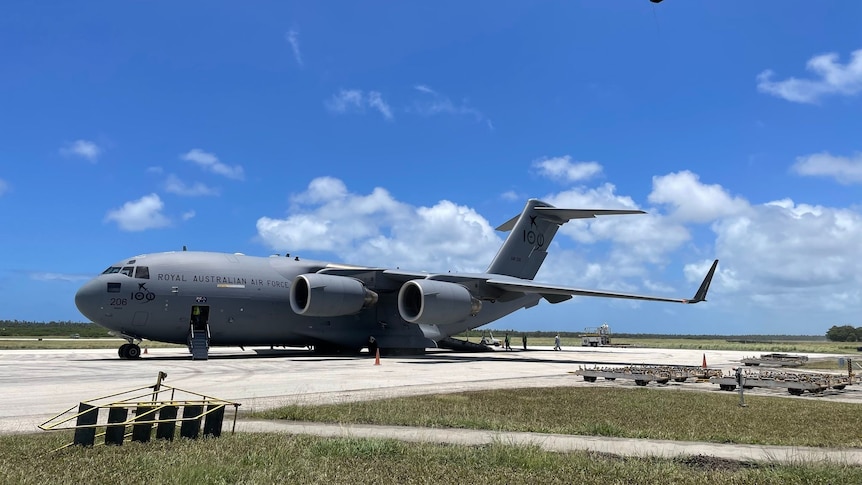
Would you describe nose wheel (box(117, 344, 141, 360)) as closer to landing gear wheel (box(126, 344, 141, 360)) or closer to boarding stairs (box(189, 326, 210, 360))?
landing gear wheel (box(126, 344, 141, 360))

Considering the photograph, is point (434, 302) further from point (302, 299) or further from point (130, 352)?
point (130, 352)

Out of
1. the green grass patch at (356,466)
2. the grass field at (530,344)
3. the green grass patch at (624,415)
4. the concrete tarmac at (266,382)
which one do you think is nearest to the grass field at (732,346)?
the grass field at (530,344)

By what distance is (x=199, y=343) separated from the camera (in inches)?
1116

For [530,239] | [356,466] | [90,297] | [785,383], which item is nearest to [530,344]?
[530,239]

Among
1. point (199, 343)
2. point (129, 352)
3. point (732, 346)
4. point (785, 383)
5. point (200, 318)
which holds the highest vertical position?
point (200, 318)

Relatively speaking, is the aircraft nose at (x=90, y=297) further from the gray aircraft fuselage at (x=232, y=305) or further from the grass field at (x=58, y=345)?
the grass field at (x=58, y=345)

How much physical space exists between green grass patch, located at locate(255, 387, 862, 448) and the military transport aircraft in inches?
573

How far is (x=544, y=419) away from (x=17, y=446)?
792 centimetres

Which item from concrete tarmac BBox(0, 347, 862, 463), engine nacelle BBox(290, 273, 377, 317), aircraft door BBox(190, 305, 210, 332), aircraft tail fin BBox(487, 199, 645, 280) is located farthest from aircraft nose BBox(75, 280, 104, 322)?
aircraft tail fin BBox(487, 199, 645, 280)

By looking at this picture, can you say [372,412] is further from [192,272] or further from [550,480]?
[192,272]

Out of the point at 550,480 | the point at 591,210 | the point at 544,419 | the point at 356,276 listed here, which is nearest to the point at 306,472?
the point at 550,480

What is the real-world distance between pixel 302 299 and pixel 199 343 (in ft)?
16.6

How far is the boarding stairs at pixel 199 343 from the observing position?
28.1 meters

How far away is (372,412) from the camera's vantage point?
11.6 metres
